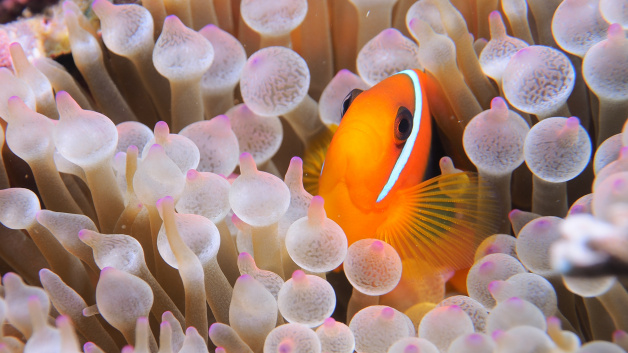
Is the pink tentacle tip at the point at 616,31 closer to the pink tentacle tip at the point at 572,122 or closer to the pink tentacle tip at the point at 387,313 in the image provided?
the pink tentacle tip at the point at 572,122

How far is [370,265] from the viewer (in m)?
0.75

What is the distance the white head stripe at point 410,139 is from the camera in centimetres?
95

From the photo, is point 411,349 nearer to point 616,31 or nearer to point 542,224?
point 542,224

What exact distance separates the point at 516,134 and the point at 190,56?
588 mm

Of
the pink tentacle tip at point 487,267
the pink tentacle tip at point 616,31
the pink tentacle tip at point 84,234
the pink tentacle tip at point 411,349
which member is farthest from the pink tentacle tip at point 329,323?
the pink tentacle tip at point 616,31

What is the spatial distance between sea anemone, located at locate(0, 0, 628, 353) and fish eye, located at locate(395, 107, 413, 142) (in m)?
0.09

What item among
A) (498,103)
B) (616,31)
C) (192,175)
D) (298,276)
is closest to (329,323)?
(298,276)

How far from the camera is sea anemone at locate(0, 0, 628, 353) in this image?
665 mm

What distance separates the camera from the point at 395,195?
37.4 inches

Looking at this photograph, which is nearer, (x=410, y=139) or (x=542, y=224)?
(x=542, y=224)

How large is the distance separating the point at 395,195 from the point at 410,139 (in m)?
0.11

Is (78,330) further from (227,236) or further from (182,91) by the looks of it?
(182,91)

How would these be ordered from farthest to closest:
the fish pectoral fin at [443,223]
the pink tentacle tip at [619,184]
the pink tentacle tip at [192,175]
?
the fish pectoral fin at [443,223]
the pink tentacle tip at [192,175]
the pink tentacle tip at [619,184]

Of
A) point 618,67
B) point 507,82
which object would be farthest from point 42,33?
point 618,67
